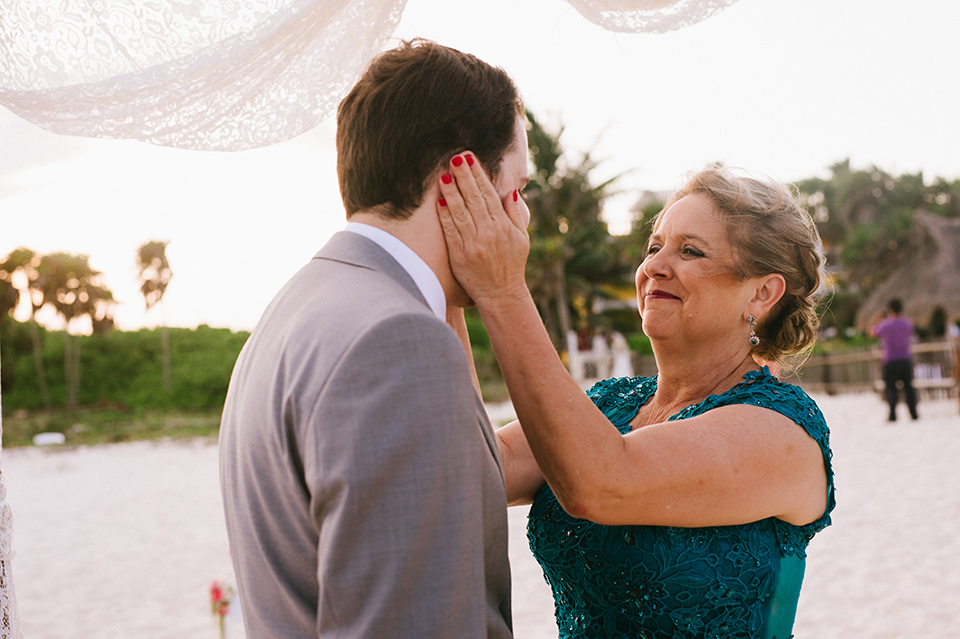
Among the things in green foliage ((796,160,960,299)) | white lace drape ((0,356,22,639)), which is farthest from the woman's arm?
green foliage ((796,160,960,299))

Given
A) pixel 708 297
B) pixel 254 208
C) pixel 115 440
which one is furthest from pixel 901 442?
pixel 115 440

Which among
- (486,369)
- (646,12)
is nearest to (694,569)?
(646,12)

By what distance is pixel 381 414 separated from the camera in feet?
3.65

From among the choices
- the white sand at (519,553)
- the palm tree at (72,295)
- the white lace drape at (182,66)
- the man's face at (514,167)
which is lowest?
the white sand at (519,553)

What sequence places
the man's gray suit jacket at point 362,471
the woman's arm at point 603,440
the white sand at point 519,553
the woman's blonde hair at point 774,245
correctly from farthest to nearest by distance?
the white sand at point 519,553, the woman's blonde hair at point 774,245, the woman's arm at point 603,440, the man's gray suit jacket at point 362,471

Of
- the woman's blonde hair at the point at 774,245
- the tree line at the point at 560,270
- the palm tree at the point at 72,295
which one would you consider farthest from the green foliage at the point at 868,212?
the woman's blonde hair at the point at 774,245

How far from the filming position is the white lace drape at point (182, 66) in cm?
185

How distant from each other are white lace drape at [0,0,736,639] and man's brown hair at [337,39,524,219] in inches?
27.8

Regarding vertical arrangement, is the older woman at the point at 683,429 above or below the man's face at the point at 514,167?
below

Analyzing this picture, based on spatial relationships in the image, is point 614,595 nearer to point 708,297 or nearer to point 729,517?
point 729,517

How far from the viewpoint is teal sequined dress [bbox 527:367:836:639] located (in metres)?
1.97

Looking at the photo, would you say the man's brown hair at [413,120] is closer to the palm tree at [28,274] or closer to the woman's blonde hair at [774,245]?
the woman's blonde hair at [774,245]

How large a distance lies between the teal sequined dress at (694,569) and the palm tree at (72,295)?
3073cm

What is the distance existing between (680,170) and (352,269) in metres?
1.67
